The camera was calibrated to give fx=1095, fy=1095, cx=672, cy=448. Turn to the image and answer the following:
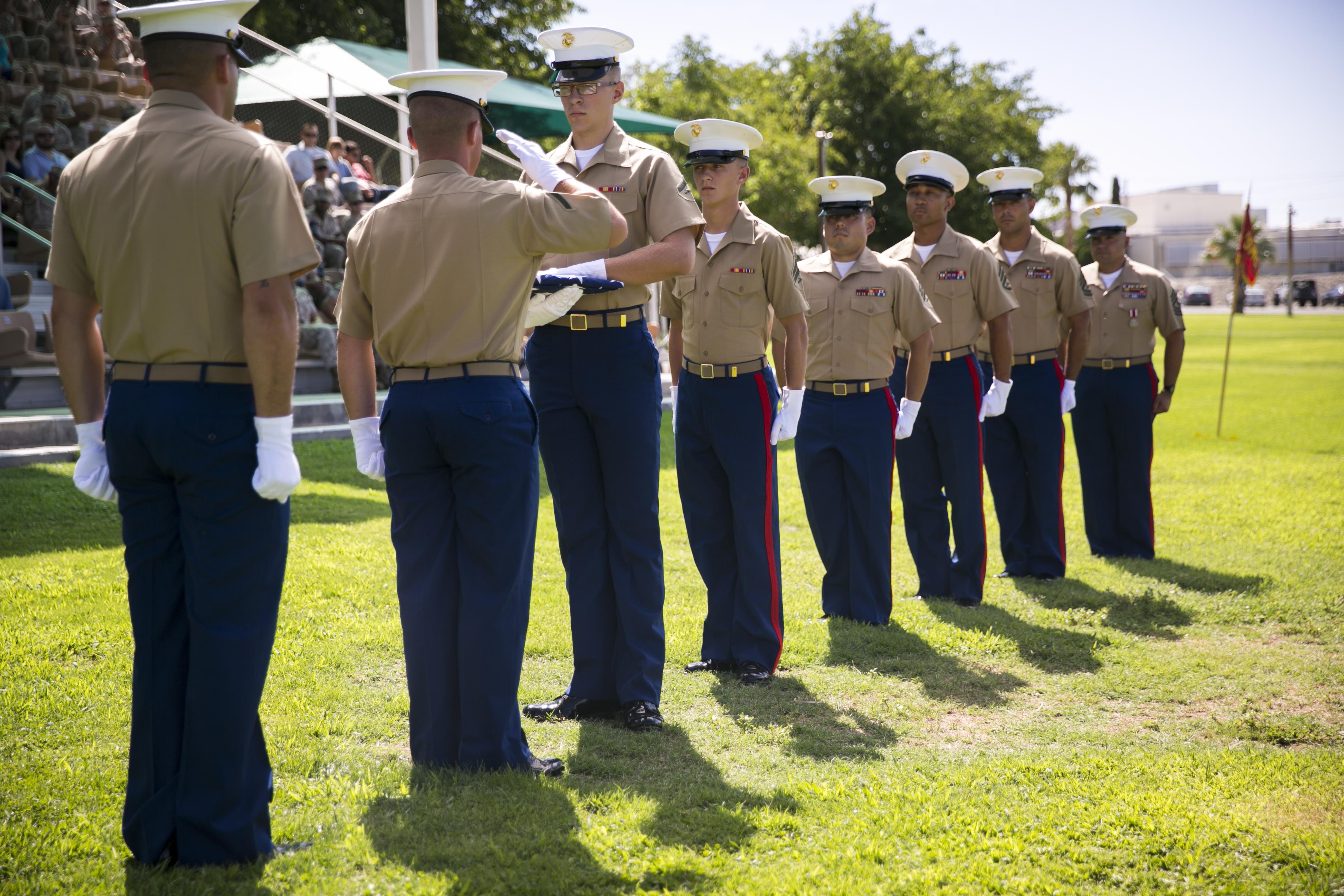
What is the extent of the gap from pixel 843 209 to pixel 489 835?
4.06 m

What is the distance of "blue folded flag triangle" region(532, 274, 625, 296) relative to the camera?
157 inches

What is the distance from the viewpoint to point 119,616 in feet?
18.4

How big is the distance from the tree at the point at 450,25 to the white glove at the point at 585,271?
72.6 feet

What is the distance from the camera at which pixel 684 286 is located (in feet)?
17.9

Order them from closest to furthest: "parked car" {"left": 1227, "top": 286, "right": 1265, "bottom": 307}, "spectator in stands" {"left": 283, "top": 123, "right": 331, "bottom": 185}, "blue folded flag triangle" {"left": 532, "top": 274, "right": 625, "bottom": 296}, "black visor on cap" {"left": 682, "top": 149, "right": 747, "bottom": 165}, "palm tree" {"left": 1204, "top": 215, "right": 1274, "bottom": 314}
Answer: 1. "blue folded flag triangle" {"left": 532, "top": 274, "right": 625, "bottom": 296}
2. "black visor on cap" {"left": 682, "top": 149, "right": 747, "bottom": 165}
3. "spectator in stands" {"left": 283, "top": 123, "right": 331, "bottom": 185}
4. "parked car" {"left": 1227, "top": 286, "right": 1265, "bottom": 307}
5. "palm tree" {"left": 1204, "top": 215, "right": 1274, "bottom": 314}

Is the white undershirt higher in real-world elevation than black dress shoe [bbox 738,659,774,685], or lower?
higher

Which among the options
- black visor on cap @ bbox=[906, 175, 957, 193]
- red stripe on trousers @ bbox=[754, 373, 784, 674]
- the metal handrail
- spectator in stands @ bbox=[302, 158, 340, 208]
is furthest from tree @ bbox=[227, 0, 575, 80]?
red stripe on trousers @ bbox=[754, 373, 784, 674]

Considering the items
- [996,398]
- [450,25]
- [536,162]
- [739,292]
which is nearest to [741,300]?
[739,292]

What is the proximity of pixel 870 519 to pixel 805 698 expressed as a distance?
1482mm

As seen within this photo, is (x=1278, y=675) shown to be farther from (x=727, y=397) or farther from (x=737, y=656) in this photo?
(x=727, y=397)

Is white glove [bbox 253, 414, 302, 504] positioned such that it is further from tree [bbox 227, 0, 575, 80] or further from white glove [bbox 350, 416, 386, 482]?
tree [bbox 227, 0, 575, 80]

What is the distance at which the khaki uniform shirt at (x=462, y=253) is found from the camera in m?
3.51

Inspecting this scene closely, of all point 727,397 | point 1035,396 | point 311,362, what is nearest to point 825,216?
point 727,397

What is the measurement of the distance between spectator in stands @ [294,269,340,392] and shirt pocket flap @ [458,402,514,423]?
29.6ft
